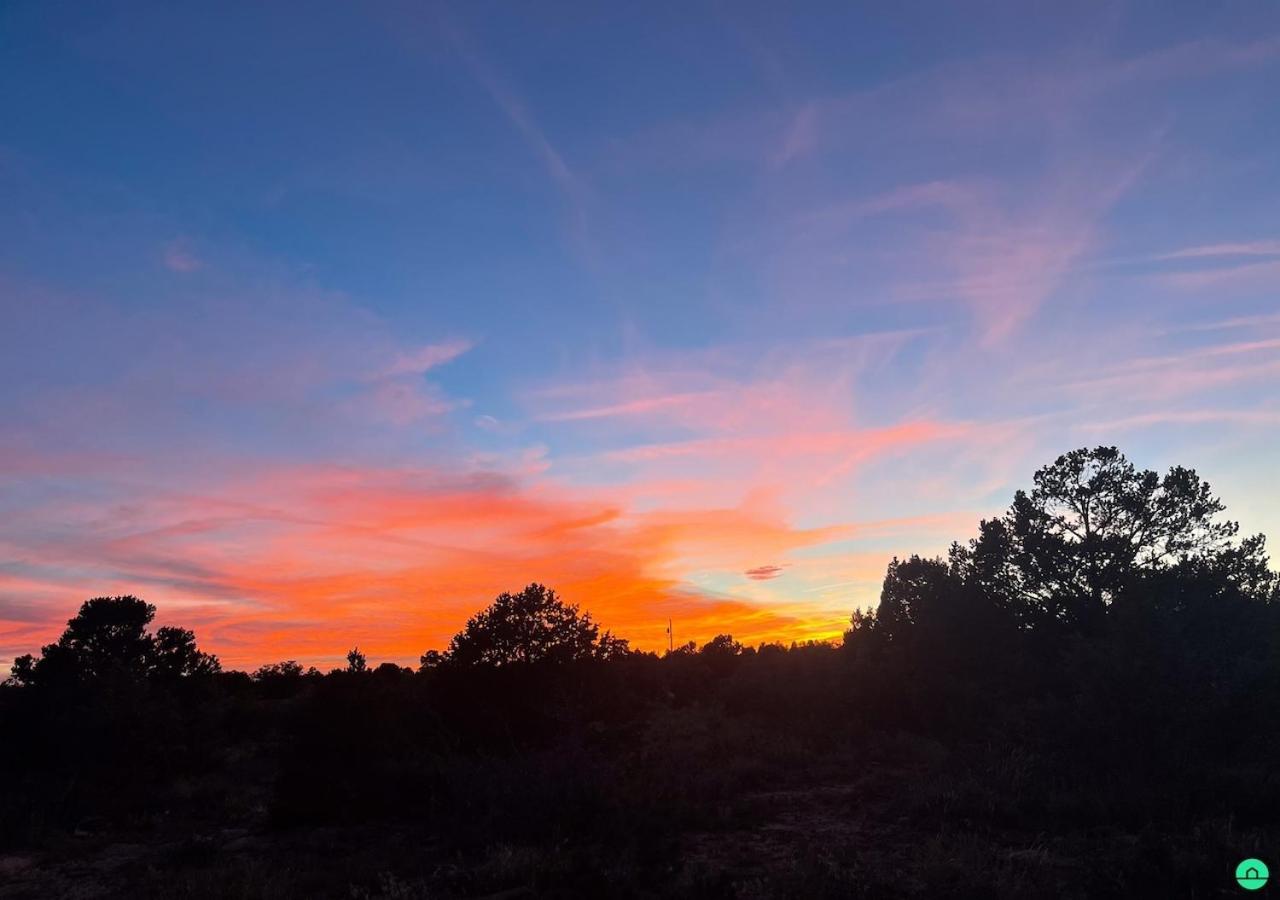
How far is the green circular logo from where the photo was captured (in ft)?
32.4

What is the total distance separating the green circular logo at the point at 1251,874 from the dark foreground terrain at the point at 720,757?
7.3 inches

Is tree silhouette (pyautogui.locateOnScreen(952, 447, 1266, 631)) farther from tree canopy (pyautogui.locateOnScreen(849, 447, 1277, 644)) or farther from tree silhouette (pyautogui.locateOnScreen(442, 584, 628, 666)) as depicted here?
tree silhouette (pyautogui.locateOnScreen(442, 584, 628, 666))

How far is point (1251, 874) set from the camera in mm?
10062

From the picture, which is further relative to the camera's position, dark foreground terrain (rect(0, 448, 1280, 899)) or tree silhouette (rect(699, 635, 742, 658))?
tree silhouette (rect(699, 635, 742, 658))

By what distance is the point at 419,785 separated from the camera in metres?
18.2

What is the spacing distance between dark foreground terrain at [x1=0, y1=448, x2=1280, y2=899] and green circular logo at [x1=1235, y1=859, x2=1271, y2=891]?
0.61 feet

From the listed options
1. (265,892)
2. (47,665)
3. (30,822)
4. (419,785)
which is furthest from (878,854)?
(47,665)

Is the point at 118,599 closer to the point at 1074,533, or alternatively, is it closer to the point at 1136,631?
the point at 1136,631

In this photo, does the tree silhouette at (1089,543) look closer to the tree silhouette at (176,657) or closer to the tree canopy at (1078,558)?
the tree canopy at (1078,558)

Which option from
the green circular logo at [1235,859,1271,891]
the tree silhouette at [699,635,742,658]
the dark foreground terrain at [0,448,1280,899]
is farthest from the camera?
the tree silhouette at [699,635,742,658]

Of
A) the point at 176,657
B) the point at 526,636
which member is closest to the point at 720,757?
the point at 526,636

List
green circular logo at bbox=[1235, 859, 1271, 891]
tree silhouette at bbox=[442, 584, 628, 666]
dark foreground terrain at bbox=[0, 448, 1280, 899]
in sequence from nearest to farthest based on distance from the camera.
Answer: green circular logo at bbox=[1235, 859, 1271, 891], dark foreground terrain at bbox=[0, 448, 1280, 899], tree silhouette at bbox=[442, 584, 628, 666]

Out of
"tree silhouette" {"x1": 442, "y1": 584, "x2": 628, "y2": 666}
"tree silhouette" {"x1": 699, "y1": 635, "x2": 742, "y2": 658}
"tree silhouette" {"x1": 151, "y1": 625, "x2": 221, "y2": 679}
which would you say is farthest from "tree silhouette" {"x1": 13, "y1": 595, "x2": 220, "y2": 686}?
"tree silhouette" {"x1": 699, "y1": 635, "x2": 742, "y2": 658}

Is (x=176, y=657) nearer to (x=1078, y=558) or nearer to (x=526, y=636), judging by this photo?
(x=526, y=636)
